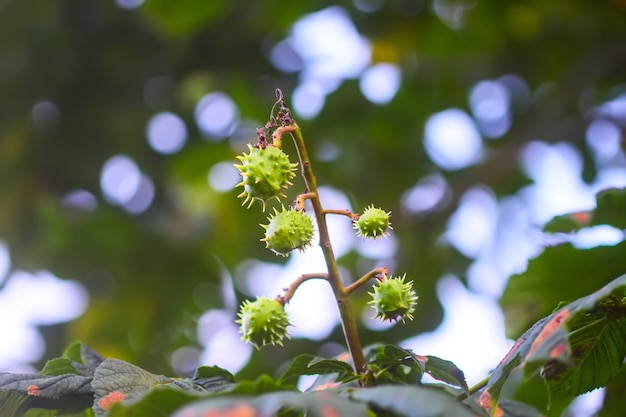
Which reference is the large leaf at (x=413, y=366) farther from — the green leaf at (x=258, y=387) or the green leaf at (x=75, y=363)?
the green leaf at (x=75, y=363)

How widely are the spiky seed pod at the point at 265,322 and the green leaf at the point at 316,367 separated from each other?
0.17ft

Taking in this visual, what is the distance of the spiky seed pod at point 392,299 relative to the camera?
3.65 ft

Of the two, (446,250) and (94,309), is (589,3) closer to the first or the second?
(446,250)

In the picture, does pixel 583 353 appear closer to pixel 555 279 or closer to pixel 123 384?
pixel 555 279

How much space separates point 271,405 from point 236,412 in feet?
0.12

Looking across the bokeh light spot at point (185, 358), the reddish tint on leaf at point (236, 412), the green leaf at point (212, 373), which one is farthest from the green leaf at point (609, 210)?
the bokeh light spot at point (185, 358)

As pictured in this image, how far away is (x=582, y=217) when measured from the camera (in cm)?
146

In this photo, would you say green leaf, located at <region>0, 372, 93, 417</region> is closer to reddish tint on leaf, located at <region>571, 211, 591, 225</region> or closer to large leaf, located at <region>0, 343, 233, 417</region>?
large leaf, located at <region>0, 343, 233, 417</region>

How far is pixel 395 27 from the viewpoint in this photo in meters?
3.65

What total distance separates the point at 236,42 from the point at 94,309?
1555 mm

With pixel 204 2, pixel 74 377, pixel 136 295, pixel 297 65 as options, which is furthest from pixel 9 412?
pixel 297 65

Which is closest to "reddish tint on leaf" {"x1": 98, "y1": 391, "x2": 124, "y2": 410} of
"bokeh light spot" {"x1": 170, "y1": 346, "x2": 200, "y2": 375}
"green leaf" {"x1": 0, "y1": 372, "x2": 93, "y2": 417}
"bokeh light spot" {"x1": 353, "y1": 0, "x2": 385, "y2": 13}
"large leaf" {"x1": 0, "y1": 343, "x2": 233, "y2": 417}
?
"large leaf" {"x1": 0, "y1": 343, "x2": 233, "y2": 417}

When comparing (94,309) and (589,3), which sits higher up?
(589,3)

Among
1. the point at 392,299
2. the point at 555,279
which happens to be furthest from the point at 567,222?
the point at 392,299
